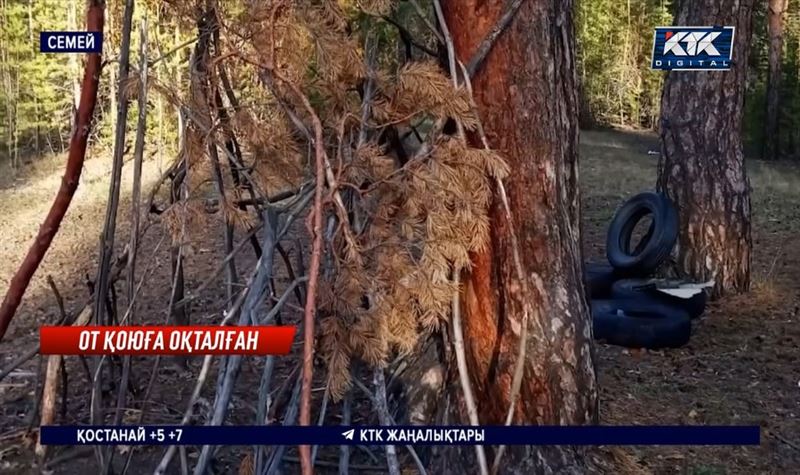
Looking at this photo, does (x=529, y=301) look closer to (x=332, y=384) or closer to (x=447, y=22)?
(x=332, y=384)

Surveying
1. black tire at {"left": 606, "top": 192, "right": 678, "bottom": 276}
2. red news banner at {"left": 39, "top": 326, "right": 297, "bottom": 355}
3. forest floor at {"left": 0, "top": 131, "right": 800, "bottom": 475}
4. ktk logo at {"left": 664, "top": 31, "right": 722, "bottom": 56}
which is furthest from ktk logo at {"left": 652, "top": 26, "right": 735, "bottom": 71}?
red news banner at {"left": 39, "top": 326, "right": 297, "bottom": 355}

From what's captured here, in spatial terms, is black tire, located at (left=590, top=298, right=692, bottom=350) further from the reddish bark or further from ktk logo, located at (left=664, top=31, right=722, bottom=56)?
the reddish bark

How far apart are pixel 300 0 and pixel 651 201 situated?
11.5 ft

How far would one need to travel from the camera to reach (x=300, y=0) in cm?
286

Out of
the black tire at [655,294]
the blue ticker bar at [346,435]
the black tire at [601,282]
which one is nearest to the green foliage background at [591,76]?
the black tire at [601,282]

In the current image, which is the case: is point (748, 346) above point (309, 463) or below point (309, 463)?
below

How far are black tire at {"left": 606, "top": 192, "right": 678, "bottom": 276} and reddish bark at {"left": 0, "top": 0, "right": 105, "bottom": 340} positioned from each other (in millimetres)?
3623

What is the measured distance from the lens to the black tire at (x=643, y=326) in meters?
4.78

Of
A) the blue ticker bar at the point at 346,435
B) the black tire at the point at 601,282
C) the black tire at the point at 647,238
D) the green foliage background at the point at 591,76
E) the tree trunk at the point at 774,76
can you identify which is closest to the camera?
the blue ticker bar at the point at 346,435

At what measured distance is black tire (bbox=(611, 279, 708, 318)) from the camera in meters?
5.16

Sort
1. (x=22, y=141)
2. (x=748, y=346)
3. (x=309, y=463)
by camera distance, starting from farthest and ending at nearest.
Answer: (x=22, y=141), (x=748, y=346), (x=309, y=463)

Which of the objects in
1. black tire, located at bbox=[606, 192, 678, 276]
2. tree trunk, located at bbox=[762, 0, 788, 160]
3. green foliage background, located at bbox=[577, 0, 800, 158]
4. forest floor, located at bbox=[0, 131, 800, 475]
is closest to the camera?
forest floor, located at bbox=[0, 131, 800, 475]

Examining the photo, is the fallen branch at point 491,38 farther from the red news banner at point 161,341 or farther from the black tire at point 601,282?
the black tire at point 601,282

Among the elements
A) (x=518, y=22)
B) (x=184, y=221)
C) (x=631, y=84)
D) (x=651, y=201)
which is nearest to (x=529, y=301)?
(x=518, y=22)
